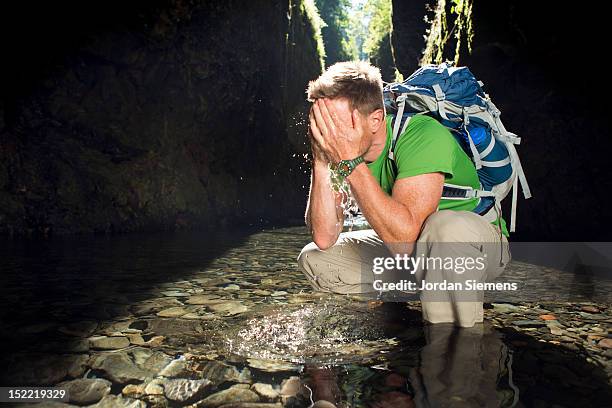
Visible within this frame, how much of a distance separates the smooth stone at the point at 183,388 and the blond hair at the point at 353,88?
1.70 m

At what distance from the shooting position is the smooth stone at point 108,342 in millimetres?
2588

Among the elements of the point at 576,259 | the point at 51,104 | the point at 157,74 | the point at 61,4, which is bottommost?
the point at 576,259

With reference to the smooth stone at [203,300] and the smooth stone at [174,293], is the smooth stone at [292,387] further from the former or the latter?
the smooth stone at [174,293]

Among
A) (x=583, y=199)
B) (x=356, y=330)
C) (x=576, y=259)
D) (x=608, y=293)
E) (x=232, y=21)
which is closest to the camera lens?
(x=356, y=330)

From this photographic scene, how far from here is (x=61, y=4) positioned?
30.5ft

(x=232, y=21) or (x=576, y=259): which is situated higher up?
(x=232, y=21)

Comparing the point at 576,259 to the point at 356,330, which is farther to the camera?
the point at 576,259

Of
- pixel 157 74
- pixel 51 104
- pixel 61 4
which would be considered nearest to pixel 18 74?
pixel 51 104

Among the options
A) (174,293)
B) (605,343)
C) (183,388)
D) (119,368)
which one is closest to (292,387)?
(183,388)

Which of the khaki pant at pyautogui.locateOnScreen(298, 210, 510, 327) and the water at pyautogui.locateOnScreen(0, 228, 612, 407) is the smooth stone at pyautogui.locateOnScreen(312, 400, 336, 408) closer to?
the water at pyautogui.locateOnScreen(0, 228, 612, 407)

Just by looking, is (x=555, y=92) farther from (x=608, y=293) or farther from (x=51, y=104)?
(x=51, y=104)

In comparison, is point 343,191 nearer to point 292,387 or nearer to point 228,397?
point 292,387

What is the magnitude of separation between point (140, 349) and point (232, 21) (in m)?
12.0

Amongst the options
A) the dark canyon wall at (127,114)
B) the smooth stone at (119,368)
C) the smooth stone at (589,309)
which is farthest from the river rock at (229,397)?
the dark canyon wall at (127,114)
